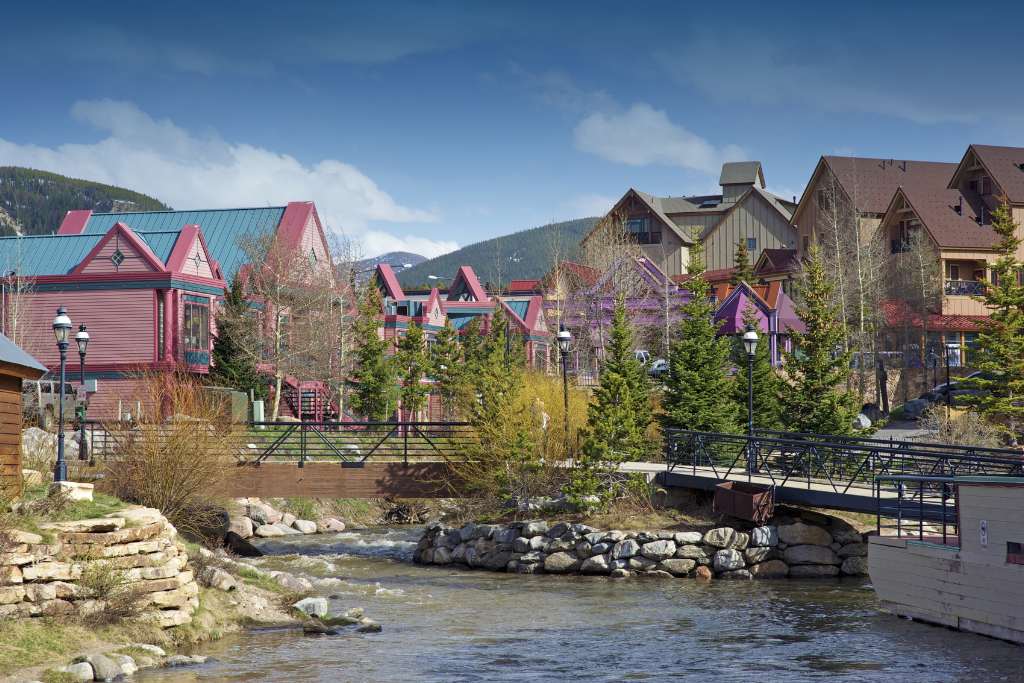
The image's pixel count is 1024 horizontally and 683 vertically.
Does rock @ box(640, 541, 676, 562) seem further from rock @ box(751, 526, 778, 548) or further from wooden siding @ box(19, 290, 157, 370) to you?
wooden siding @ box(19, 290, 157, 370)

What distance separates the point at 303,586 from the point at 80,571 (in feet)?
25.8

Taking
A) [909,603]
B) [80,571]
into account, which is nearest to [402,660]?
[80,571]

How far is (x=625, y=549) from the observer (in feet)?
110

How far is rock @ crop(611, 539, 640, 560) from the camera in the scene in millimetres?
33406

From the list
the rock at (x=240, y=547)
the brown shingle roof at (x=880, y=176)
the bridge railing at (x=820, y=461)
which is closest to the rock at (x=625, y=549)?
the bridge railing at (x=820, y=461)

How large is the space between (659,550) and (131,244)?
90.4 ft

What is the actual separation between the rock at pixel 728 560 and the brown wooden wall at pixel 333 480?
831 centimetres

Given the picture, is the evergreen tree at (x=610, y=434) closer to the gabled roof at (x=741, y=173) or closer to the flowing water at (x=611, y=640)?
the flowing water at (x=611, y=640)

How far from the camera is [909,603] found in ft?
83.4

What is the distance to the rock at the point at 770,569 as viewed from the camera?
107 feet

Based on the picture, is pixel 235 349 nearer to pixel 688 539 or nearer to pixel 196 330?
pixel 196 330

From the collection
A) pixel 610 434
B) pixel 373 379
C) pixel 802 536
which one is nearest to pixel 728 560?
pixel 802 536

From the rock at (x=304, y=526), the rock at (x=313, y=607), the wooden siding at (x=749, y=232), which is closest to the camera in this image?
the rock at (x=313, y=607)

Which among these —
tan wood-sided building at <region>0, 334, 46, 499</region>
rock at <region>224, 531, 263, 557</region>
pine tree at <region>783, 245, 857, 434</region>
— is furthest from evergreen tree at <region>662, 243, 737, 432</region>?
tan wood-sided building at <region>0, 334, 46, 499</region>
